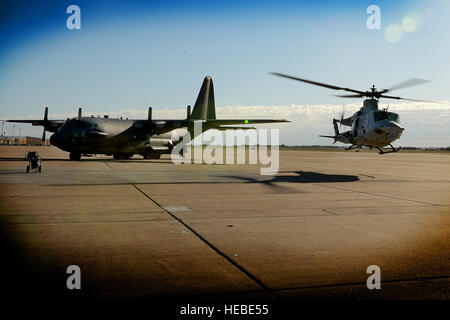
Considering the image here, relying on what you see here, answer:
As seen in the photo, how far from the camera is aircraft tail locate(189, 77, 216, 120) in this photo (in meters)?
38.1

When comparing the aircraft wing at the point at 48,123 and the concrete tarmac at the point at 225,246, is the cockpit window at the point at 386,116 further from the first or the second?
the aircraft wing at the point at 48,123

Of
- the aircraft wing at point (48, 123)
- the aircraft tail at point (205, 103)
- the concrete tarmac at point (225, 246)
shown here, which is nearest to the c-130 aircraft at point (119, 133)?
the aircraft wing at point (48, 123)

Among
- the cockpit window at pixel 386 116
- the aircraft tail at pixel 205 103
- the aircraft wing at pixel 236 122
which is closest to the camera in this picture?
the cockpit window at pixel 386 116

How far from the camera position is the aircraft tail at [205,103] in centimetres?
3806

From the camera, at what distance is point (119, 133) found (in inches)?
1126

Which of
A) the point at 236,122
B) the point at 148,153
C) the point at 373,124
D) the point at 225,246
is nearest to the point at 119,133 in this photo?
the point at 148,153

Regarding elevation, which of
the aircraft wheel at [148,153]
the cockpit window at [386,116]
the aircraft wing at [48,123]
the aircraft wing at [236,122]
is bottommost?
the aircraft wheel at [148,153]

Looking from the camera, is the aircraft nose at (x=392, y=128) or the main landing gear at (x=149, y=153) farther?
the main landing gear at (x=149, y=153)

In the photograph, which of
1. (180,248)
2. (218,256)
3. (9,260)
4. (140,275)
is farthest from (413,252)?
(9,260)

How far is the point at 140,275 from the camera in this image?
12.0 feet

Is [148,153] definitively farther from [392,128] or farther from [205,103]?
[392,128]

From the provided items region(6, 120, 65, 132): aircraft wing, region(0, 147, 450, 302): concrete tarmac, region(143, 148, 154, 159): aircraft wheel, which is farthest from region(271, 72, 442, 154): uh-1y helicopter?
region(6, 120, 65, 132): aircraft wing

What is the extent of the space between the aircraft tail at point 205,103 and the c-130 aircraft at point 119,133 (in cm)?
259
